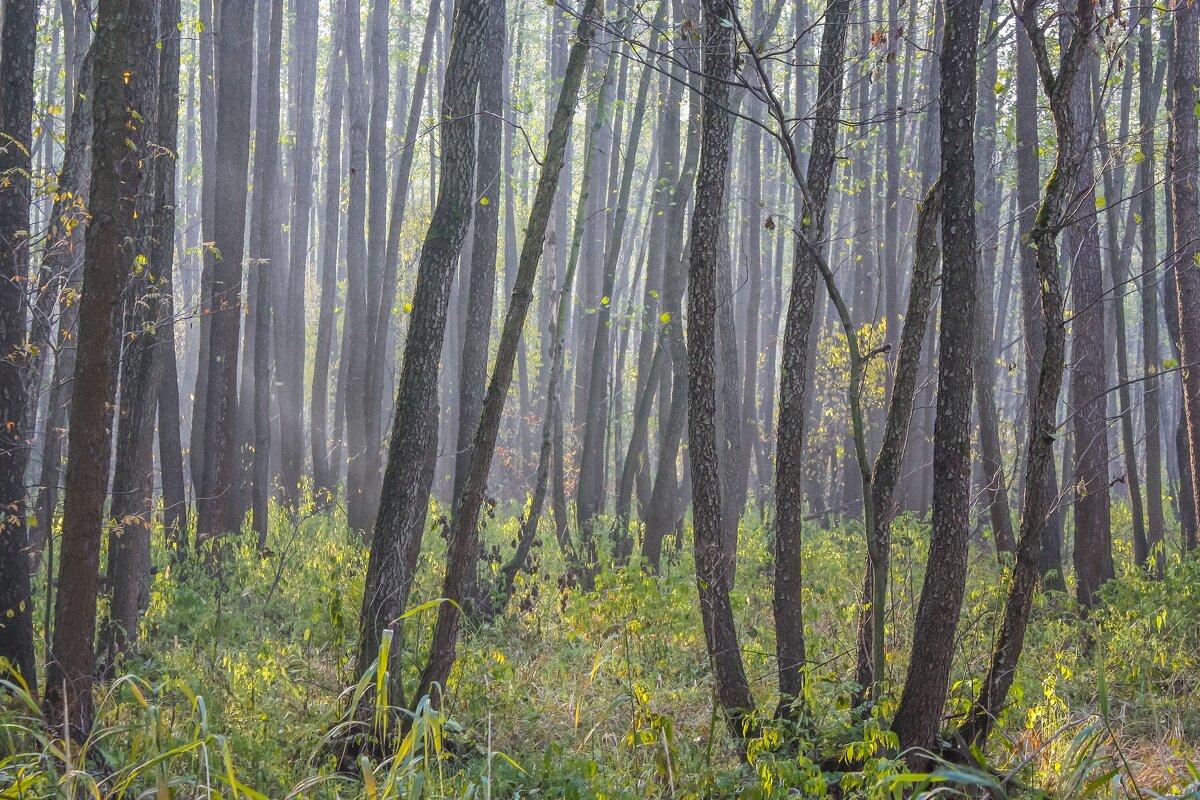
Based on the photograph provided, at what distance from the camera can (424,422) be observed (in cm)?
602

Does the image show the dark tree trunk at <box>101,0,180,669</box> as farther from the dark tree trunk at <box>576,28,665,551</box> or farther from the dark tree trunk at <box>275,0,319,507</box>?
the dark tree trunk at <box>275,0,319,507</box>

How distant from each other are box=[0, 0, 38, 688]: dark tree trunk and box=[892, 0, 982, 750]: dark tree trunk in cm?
513

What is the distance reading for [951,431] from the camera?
16.8 feet

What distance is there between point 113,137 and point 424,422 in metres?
2.28

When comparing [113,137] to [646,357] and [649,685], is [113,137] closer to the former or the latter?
[649,685]

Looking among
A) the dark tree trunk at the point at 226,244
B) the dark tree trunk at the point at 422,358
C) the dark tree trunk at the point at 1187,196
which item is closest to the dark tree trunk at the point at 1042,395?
the dark tree trunk at the point at 422,358

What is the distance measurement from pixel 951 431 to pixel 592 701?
3.10 meters

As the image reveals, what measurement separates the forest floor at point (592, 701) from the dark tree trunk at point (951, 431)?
0.27m

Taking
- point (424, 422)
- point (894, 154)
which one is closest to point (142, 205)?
point (424, 422)

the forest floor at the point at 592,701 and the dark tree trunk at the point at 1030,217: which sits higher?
the dark tree trunk at the point at 1030,217

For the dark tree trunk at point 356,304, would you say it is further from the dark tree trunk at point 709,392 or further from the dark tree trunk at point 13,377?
the dark tree trunk at point 709,392

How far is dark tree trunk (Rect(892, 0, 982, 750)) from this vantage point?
5102mm

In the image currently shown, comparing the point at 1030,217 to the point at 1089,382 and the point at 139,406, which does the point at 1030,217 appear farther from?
the point at 139,406

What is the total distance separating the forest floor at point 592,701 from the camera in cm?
398
